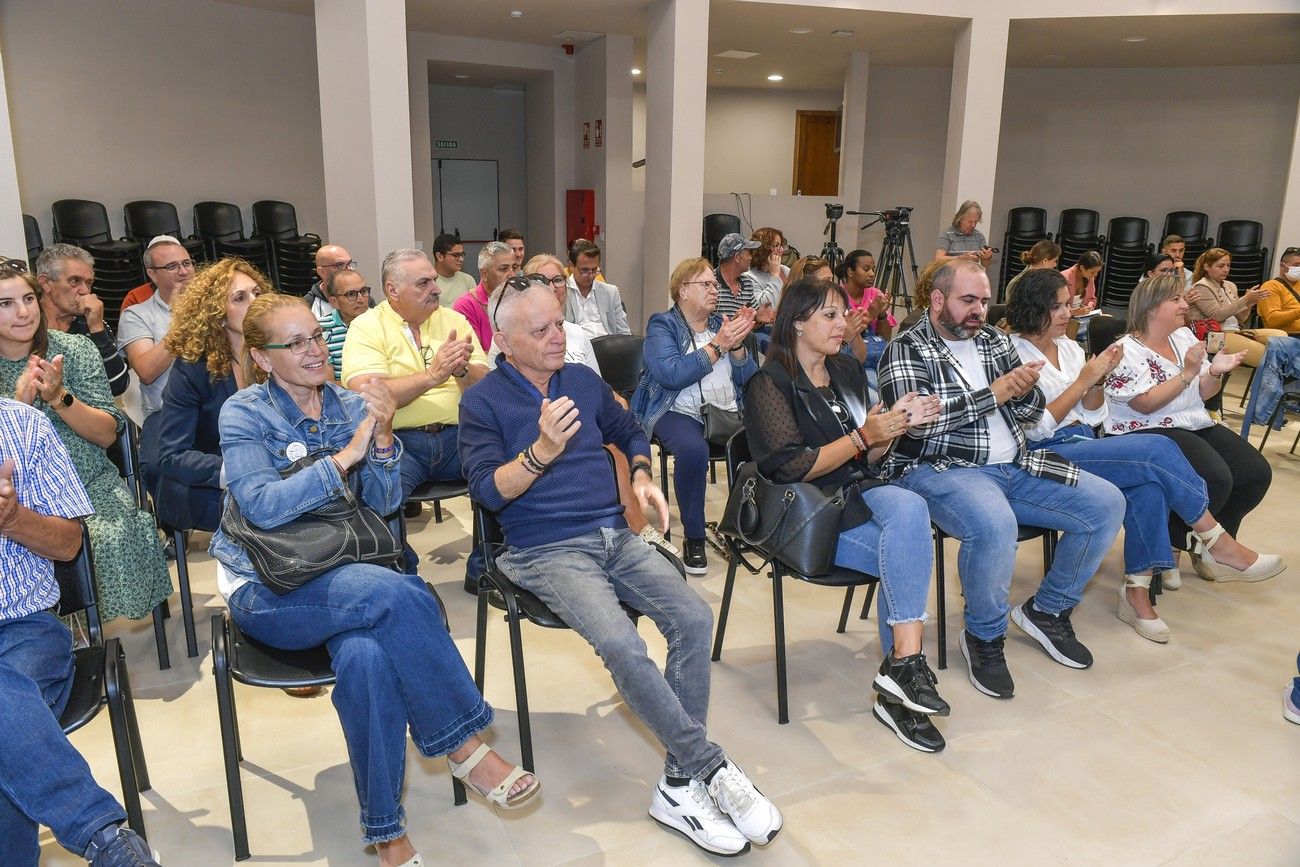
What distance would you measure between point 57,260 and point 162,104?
620 centimetres

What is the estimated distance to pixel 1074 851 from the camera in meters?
2.07

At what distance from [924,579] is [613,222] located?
7.66 metres

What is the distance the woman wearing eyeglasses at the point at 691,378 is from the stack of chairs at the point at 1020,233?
27.4 ft

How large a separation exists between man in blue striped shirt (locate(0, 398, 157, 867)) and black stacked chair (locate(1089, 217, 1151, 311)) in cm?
1097

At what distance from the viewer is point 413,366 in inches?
127

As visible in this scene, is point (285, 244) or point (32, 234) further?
point (285, 244)

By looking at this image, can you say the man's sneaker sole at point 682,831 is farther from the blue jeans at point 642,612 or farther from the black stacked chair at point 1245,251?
the black stacked chair at point 1245,251

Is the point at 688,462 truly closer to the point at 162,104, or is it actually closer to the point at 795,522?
the point at 795,522

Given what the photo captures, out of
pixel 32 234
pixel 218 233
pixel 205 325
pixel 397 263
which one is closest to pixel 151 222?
pixel 218 233

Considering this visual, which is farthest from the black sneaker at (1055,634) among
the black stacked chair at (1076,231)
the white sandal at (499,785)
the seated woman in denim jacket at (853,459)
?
the black stacked chair at (1076,231)

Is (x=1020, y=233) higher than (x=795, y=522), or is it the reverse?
(x=1020, y=233)

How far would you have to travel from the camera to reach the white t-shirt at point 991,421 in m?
2.84

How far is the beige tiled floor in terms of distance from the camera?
208 centimetres

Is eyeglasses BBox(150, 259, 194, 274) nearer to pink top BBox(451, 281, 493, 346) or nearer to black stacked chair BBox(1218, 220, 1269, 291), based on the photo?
pink top BBox(451, 281, 493, 346)
